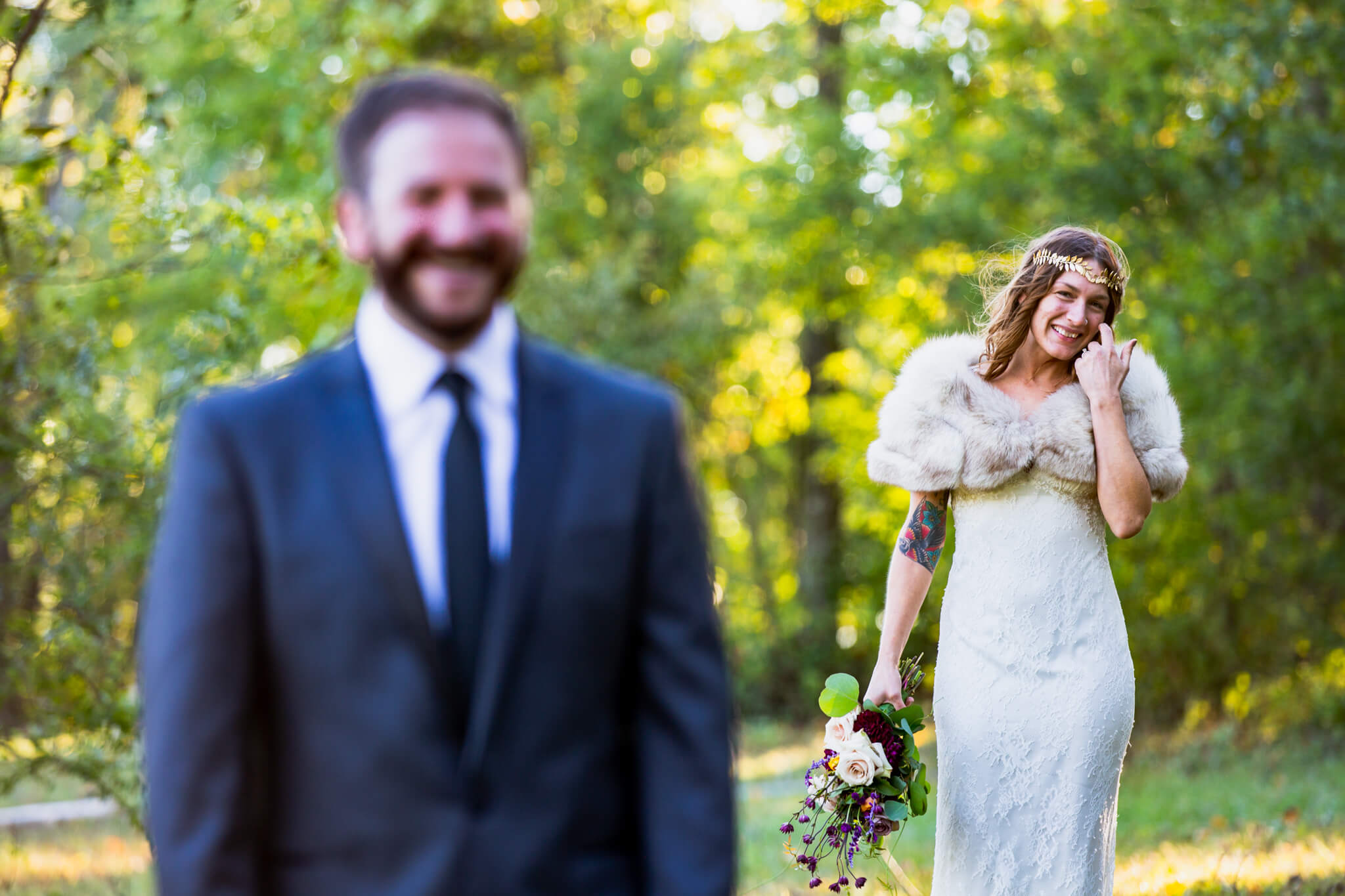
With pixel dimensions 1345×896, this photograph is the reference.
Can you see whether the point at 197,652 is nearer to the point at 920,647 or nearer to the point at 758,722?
the point at 920,647

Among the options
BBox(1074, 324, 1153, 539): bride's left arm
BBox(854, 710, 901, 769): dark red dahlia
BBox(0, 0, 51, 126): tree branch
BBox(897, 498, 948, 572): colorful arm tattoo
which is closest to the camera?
BBox(1074, 324, 1153, 539): bride's left arm

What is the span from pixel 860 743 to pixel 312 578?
2.76m

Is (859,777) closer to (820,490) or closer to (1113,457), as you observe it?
(1113,457)

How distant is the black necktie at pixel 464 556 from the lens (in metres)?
1.83

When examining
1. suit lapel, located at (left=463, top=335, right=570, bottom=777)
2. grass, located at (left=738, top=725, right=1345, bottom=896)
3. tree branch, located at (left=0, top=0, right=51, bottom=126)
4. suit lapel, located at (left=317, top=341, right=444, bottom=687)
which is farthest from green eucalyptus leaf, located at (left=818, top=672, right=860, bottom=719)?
tree branch, located at (left=0, top=0, right=51, bottom=126)

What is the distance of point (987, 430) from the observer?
430 cm

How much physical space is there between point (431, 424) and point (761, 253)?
1772cm

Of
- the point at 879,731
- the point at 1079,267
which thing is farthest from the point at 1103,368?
the point at 879,731

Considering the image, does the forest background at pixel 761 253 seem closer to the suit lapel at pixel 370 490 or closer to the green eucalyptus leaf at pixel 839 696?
the green eucalyptus leaf at pixel 839 696

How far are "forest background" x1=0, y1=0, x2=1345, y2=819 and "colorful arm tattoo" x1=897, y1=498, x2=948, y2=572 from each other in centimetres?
361

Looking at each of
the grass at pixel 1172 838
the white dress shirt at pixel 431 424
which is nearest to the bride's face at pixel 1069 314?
the grass at pixel 1172 838

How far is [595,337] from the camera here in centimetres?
1759

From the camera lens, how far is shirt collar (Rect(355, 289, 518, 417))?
1874 mm

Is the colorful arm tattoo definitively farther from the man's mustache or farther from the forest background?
the forest background
